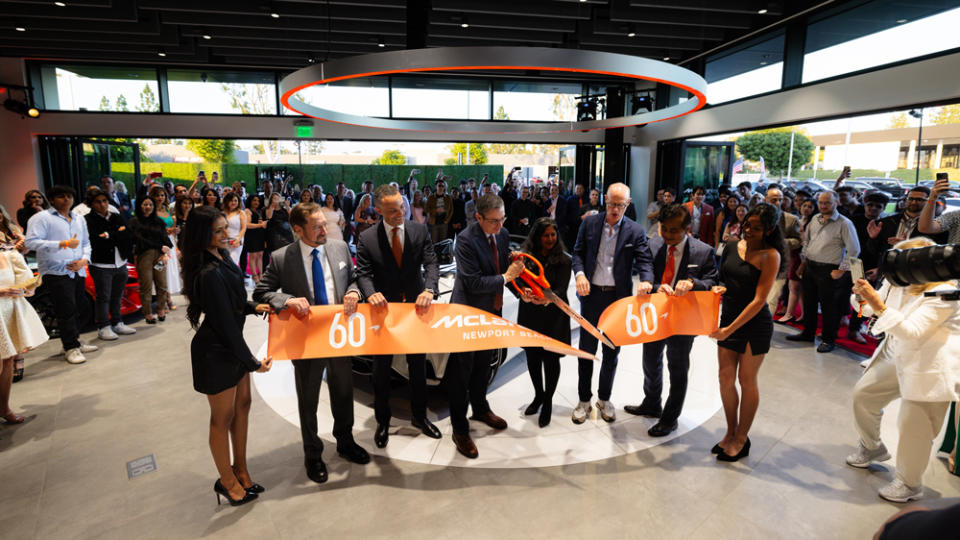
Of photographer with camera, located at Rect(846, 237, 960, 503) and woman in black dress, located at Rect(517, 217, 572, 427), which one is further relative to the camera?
woman in black dress, located at Rect(517, 217, 572, 427)

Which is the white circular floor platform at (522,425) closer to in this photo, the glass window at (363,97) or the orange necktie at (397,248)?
the orange necktie at (397,248)

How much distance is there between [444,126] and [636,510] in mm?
5364

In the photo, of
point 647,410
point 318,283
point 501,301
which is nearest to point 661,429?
point 647,410

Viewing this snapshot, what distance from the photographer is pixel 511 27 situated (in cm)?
836

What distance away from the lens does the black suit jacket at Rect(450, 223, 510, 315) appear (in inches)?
122

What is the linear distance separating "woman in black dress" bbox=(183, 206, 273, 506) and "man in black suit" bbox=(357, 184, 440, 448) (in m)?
0.81

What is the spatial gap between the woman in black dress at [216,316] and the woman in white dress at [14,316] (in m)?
2.11

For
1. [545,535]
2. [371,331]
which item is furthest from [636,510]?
[371,331]

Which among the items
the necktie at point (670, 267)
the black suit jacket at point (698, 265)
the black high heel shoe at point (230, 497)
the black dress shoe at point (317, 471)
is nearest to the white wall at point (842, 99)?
the black suit jacket at point (698, 265)

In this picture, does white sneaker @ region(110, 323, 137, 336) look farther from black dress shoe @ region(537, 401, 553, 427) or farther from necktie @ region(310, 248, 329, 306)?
black dress shoe @ region(537, 401, 553, 427)

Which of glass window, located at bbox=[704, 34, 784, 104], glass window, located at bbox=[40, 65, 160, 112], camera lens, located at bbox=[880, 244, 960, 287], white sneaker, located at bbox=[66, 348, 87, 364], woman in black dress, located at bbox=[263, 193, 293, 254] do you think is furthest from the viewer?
glass window, located at bbox=[40, 65, 160, 112]

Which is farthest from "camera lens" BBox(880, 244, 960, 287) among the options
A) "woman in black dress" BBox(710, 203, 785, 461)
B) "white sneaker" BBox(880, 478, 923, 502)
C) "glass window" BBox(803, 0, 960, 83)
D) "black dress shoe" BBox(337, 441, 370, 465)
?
"glass window" BBox(803, 0, 960, 83)

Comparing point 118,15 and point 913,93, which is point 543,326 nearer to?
point 913,93

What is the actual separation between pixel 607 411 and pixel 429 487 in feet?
4.93
